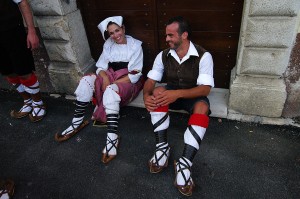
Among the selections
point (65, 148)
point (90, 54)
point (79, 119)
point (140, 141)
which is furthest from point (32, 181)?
point (90, 54)

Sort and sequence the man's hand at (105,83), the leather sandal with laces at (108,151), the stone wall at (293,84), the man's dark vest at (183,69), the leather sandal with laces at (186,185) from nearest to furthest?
the leather sandal with laces at (186,185) → the man's dark vest at (183,69) → the stone wall at (293,84) → the leather sandal with laces at (108,151) → the man's hand at (105,83)

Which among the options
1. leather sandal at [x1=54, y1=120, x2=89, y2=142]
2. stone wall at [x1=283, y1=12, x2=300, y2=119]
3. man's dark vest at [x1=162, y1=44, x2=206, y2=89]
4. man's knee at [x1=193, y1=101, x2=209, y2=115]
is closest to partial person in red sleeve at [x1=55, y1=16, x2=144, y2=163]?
leather sandal at [x1=54, y1=120, x2=89, y2=142]

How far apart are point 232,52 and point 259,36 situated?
2.42 ft

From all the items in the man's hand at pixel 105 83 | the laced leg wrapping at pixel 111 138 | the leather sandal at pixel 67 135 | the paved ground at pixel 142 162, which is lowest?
the paved ground at pixel 142 162

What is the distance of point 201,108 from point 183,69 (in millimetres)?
579

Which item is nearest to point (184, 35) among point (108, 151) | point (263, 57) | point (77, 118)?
point (263, 57)

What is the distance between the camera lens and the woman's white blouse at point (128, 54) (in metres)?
3.88

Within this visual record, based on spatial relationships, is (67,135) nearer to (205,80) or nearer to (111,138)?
(111,138)

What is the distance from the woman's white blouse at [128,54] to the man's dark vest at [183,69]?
2.25ft

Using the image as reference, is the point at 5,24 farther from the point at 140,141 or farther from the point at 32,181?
the point at 140,141

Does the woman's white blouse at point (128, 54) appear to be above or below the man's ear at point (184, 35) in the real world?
below

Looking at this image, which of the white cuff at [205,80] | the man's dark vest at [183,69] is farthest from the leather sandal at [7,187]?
the white cuff at [205,80]

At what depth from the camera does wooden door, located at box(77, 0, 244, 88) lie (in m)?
3.61

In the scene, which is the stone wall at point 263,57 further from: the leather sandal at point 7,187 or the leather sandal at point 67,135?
the leather sandal at point 7,187
